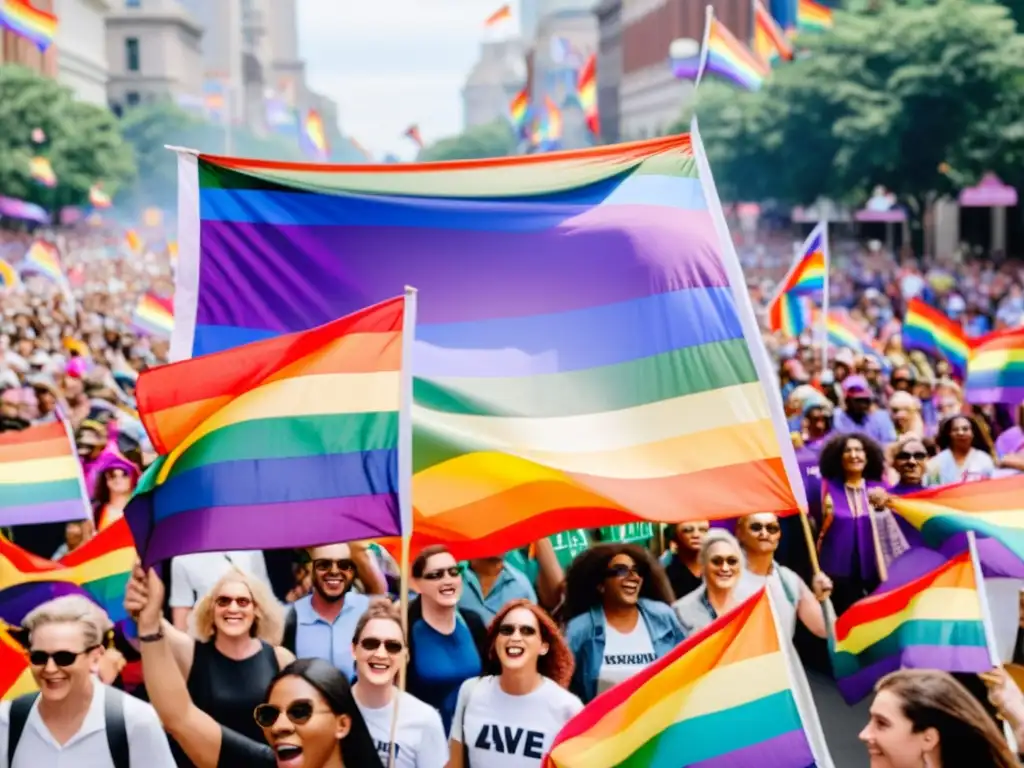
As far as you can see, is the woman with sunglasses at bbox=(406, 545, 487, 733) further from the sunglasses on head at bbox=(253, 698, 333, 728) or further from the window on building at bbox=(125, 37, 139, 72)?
the window on building at bbox=(125, 37, 139, 72)

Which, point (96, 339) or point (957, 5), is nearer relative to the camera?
point (96, 339)

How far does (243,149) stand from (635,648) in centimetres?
Result: 14215

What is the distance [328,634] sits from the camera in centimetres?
705

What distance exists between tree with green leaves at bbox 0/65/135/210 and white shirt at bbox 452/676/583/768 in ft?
220

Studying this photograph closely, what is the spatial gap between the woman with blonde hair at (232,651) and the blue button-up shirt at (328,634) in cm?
60

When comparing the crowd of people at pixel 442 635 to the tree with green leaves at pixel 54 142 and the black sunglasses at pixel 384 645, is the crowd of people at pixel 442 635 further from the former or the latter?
the tree with green leaves at pixel 54 142

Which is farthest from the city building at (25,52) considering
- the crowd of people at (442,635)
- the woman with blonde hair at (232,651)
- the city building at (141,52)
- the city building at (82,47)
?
the woman with blonde hair at (232,651)

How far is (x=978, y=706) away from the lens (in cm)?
422

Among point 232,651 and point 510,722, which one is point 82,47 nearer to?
point 232,651

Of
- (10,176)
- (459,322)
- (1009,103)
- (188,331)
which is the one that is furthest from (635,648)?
(10,176)

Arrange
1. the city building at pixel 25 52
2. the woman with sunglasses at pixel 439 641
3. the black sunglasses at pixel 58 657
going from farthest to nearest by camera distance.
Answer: the city building at pixel 25 52 < the woman with sunglasses at pixel 439 641 < the black sunglasses at pixel 58 657

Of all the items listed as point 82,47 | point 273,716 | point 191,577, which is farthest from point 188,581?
point 82,47

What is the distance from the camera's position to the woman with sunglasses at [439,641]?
22.1 ft

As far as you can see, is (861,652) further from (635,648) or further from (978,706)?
(978,706)
